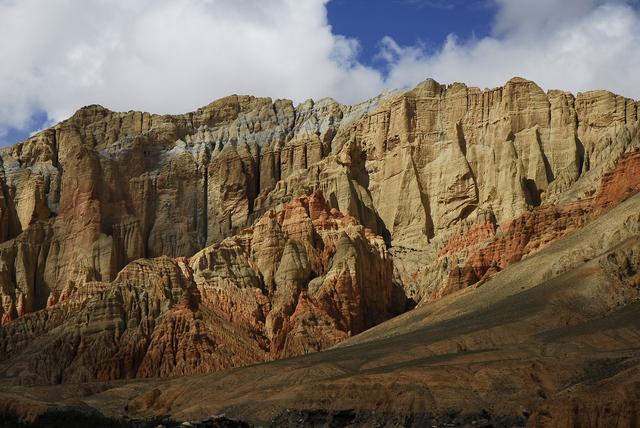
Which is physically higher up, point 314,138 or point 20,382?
point 314,138

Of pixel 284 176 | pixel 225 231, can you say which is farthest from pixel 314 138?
pixel 225 231

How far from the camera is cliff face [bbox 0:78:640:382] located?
13850 centimetres

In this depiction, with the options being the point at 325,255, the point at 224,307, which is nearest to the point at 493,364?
the point at 224,307

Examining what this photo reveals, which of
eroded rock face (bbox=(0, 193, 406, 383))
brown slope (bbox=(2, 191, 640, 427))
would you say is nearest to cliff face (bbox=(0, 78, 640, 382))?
eroded rock face (bbox=(0, 193, 406, 383))

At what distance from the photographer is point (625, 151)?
138125mm

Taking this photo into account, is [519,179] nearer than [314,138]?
Yes

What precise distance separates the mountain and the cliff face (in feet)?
0.94

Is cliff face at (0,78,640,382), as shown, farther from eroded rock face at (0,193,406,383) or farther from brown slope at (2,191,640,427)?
brown slope at (2,191,640,427)

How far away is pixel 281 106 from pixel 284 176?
16797 mm

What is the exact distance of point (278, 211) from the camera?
158m

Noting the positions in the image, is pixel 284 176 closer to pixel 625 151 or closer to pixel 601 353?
pixel 625 151

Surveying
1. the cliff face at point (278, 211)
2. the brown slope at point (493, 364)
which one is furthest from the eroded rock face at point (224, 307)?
the brown slope at point (493, 364)

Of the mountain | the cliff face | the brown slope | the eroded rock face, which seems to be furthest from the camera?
the cliff face

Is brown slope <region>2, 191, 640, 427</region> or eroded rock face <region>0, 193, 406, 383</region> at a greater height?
eroded rock face <region>0, 193, 406, 383</region>
